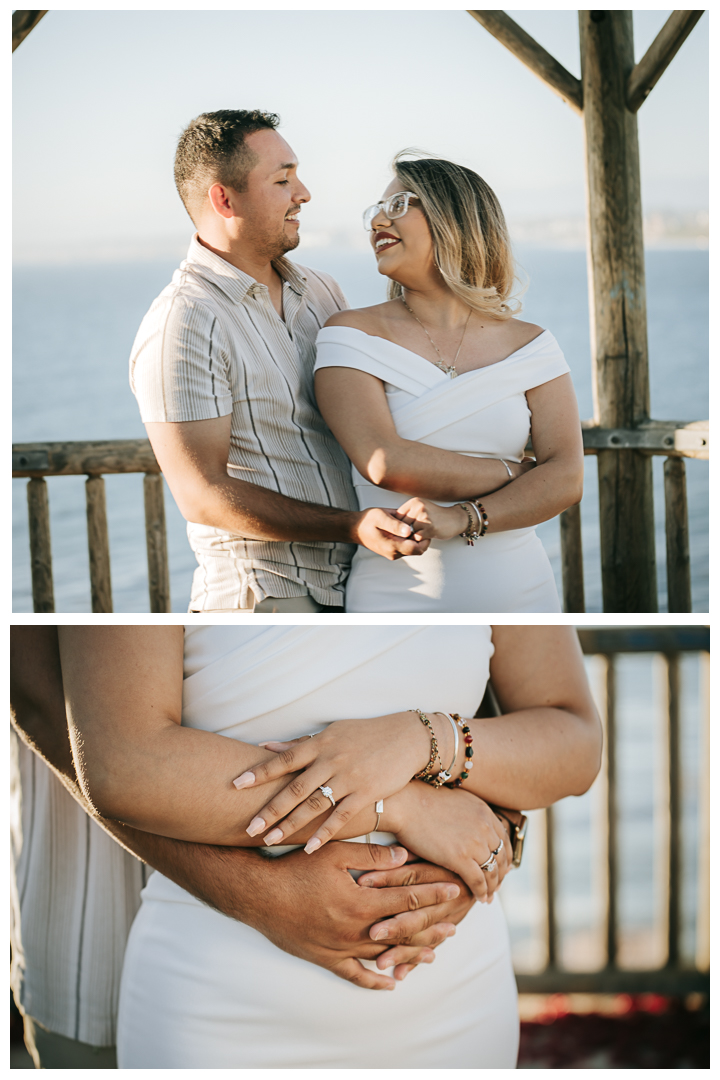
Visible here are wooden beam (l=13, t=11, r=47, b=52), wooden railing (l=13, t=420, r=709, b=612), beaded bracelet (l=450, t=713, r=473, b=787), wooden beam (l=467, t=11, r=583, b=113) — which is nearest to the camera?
beaded bracelet (l=450, t=713, r=473, b=787)

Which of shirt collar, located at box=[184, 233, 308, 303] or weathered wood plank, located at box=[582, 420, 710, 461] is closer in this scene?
shirt collar, located at box=[184, 233, 308, 303]

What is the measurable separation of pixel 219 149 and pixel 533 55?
1498 mm

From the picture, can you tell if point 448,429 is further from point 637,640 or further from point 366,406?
point 637,640

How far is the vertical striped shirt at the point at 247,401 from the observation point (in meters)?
1.46

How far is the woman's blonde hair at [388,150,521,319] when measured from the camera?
4.75 ft

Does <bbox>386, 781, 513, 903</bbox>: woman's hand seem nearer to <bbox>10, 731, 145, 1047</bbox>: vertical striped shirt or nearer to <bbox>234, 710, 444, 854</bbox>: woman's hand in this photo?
<bbox>234, 710, 444, 854</bbox>: woman's hand

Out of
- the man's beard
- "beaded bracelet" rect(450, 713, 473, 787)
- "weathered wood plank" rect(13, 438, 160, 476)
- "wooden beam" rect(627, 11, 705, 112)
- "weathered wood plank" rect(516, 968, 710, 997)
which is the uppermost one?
"wooden beam" rect(627, 11, 705, 112)

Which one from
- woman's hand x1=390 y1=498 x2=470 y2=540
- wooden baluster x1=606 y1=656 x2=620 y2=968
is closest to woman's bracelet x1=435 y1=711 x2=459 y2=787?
woman's hand x1=390 y1=498 x2=470 y2=540

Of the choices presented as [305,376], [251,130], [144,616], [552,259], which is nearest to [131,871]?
[144,616]

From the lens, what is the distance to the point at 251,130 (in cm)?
153

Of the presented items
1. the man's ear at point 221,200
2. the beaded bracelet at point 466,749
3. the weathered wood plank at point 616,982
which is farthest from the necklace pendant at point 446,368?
the weathered wood plank at point 616,982

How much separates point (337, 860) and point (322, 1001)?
194 millimetres

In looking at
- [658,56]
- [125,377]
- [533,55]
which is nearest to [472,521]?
[658,56]
